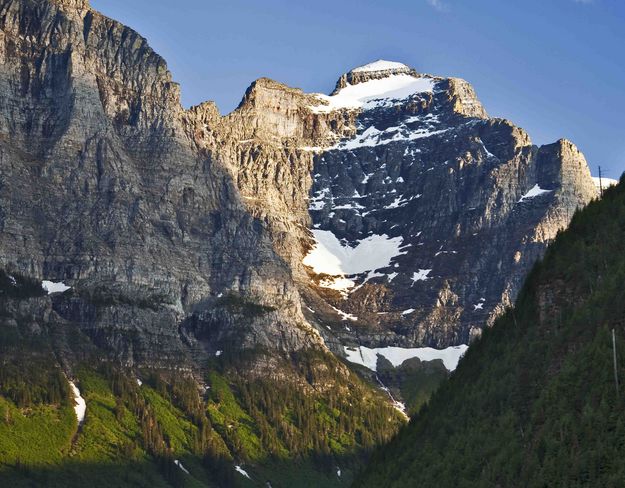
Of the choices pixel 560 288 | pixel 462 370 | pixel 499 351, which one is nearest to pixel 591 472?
pixel 560 288

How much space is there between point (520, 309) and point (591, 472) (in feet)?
178

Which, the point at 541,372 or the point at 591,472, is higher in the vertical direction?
the point at 541,372

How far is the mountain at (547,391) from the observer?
11381 cm

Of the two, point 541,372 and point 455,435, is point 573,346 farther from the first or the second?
point 455,435

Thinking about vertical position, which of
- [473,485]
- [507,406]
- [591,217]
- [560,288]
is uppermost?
[591,217]

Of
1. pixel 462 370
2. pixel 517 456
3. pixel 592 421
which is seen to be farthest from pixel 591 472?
pixel 462 370

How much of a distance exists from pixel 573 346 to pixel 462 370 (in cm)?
4788

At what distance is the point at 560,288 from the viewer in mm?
143250

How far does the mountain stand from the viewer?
11381 centimetres

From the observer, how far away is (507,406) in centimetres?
13800

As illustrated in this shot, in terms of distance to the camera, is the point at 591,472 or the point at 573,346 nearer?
the point at 591,472

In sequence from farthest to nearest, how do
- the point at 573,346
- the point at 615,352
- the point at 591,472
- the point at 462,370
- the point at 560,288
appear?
the point at 462,370 < the point at 560,288 < the point at 573,346 < the point at 615,352 < the point at 591,472

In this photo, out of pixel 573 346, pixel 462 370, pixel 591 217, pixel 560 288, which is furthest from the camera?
pixel 462 370

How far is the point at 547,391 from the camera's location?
4956 inches
